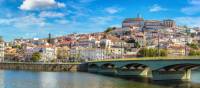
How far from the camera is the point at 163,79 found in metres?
86.2

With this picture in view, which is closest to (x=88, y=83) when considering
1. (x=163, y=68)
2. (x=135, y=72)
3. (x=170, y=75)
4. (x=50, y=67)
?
(x=163, y=68)

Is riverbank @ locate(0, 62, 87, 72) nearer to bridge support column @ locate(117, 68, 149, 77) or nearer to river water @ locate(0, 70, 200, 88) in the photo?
bridge support column @ locate(117, 68, 149, 77)

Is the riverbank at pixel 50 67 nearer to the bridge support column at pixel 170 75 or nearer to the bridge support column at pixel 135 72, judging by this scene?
the bridge support column at pixel 135 72

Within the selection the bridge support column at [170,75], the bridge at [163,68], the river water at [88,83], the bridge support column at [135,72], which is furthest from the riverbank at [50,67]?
the bridge support column at [170,75]

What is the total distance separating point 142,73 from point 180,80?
25.9m

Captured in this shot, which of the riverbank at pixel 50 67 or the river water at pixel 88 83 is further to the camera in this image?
the riverbank at pixel 50 67

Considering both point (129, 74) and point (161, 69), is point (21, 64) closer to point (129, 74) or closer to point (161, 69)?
point (129, 74)

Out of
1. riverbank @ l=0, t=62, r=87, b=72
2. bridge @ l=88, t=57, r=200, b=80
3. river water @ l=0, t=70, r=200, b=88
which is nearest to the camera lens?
river water @ l=0, t=70, r=200, b=88

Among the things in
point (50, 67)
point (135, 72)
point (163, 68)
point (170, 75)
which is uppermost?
point (163, 68)

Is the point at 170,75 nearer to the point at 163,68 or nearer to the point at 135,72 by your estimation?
the point at 163,68

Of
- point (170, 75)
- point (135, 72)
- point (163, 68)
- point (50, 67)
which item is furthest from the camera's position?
point (50, 67)

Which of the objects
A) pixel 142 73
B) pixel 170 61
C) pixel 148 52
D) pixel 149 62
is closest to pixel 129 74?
pixel 142 73

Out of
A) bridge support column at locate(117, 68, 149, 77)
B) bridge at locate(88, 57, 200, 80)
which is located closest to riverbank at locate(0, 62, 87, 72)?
bridge at locate(88, 57, 200, 80)

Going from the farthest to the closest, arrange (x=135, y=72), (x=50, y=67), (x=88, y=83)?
(x=50, y=67) → (x=135, y=72) → (x=88, y=83)
